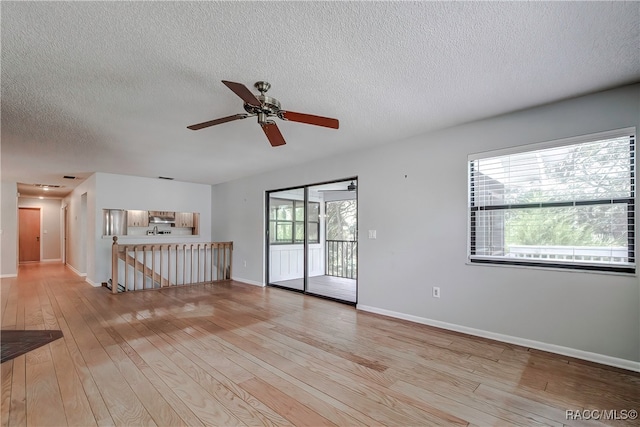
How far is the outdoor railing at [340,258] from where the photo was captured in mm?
7172

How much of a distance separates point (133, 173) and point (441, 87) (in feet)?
20.7

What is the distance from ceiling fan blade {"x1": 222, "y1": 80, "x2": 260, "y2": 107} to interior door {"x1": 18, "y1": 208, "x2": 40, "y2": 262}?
12316 mm

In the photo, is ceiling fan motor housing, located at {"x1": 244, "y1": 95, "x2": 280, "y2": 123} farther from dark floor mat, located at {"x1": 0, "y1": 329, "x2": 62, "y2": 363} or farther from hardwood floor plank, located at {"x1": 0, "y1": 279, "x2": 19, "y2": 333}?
hardwood floor plank, located at {"x1": 0, "y1": 279, "x2": 19, "y2": 333}

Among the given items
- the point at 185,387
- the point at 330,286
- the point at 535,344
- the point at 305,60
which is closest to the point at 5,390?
the point at 185,387

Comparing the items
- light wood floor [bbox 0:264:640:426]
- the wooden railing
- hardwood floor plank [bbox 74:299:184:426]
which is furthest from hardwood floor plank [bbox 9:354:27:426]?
the wooden railing

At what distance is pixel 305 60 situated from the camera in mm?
2162

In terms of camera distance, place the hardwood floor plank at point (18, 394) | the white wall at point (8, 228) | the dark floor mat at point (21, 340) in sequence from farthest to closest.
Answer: the white wall at point (8, 228) < the dark floor mat at point (21, 340) < the hardwood floor plank at point (18, 394)

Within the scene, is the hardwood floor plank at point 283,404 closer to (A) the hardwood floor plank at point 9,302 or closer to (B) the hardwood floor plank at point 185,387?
(B) the hardwood floor plank at point 185,387

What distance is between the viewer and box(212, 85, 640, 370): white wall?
2635 mm

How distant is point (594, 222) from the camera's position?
2736mm

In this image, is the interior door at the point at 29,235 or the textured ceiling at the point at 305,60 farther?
the interior door at the point at 29,235

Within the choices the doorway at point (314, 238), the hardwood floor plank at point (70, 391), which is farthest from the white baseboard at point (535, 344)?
the hardwood floor plank at point (70, 391)

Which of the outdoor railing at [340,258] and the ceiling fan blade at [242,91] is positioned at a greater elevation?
the ceiling fan blade at [242,91]

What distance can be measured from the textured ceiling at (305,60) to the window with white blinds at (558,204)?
0.56m
